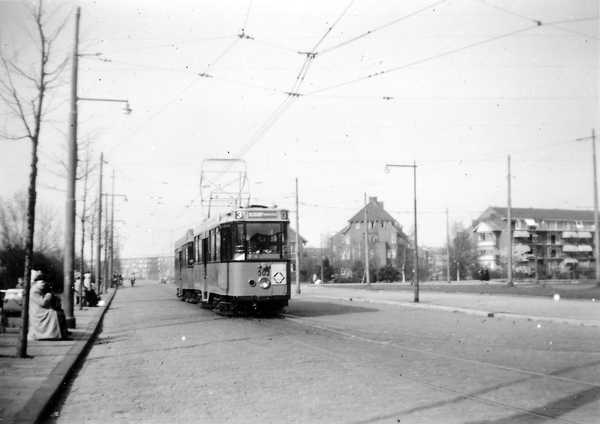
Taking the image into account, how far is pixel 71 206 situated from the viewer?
18484 millimetres

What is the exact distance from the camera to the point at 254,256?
2045 centimetres

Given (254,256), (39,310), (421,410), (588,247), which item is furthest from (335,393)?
(588,247)

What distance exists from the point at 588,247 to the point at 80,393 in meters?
61.6

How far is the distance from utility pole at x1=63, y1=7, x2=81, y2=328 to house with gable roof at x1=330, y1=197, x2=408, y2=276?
3179 inches

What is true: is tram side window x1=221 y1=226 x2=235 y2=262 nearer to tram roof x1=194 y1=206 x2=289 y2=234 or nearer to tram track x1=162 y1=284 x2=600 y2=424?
tram roof x1=194 y1=206 x2=289 y2=234

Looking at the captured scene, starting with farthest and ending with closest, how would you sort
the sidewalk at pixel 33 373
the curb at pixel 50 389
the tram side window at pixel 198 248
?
the tram side window at pixel 198 248
the sidewalk at pixel 33 373
the curb at pixel 50 389

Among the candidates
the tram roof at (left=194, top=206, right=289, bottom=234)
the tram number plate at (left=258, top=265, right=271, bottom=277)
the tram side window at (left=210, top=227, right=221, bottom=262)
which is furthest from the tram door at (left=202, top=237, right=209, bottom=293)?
the tram number plate at (left=258, top=265, right=271, bottom=277)

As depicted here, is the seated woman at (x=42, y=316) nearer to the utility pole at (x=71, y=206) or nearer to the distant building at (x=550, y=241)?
the utility pole at (x=71, y=206)

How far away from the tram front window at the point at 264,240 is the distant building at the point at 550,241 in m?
45.1

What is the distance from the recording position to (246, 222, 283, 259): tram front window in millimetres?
20531

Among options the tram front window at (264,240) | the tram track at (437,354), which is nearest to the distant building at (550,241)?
the tram front window at (264,240)

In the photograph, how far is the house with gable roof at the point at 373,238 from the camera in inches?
3954

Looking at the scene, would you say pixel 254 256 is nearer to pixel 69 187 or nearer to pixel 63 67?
pixel 69 187

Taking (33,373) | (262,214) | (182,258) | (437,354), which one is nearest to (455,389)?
(437,354)
